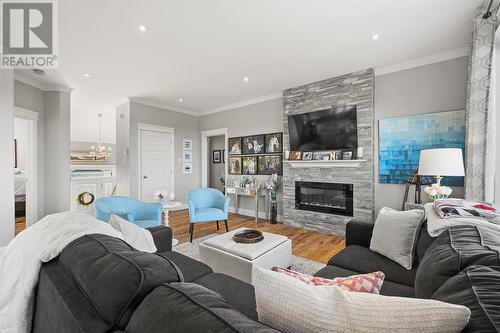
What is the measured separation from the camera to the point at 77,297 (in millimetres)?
750

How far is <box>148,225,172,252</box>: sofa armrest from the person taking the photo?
6.43 ft

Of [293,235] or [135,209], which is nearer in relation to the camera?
[135,209]

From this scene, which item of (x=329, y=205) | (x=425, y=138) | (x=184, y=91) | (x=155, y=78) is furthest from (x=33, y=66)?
(x=425, y=138)

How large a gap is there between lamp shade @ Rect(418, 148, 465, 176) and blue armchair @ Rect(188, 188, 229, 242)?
2.73 meters

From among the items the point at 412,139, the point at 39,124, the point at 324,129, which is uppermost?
the point at 39,124

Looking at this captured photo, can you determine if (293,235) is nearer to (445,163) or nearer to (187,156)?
(445,163)

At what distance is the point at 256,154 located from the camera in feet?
16.5

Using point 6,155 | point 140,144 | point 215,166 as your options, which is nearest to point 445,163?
point 6,155

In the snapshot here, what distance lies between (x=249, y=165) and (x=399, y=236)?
12.2 ft

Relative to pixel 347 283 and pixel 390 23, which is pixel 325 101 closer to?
pixel 390 23

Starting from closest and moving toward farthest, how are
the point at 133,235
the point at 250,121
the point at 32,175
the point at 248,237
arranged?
the point at 133,235 → the point at 248,237 → the point at 32,175 → the point at 250,121

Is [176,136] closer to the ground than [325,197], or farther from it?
farther from it

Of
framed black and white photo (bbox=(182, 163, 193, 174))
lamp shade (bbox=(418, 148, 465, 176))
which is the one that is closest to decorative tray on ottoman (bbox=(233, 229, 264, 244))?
lamp shade (bbox=(418, 148, 465, 176))

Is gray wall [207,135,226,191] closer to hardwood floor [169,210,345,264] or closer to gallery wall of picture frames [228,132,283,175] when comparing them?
gallery wall of picture frames [228,132,283,175]
